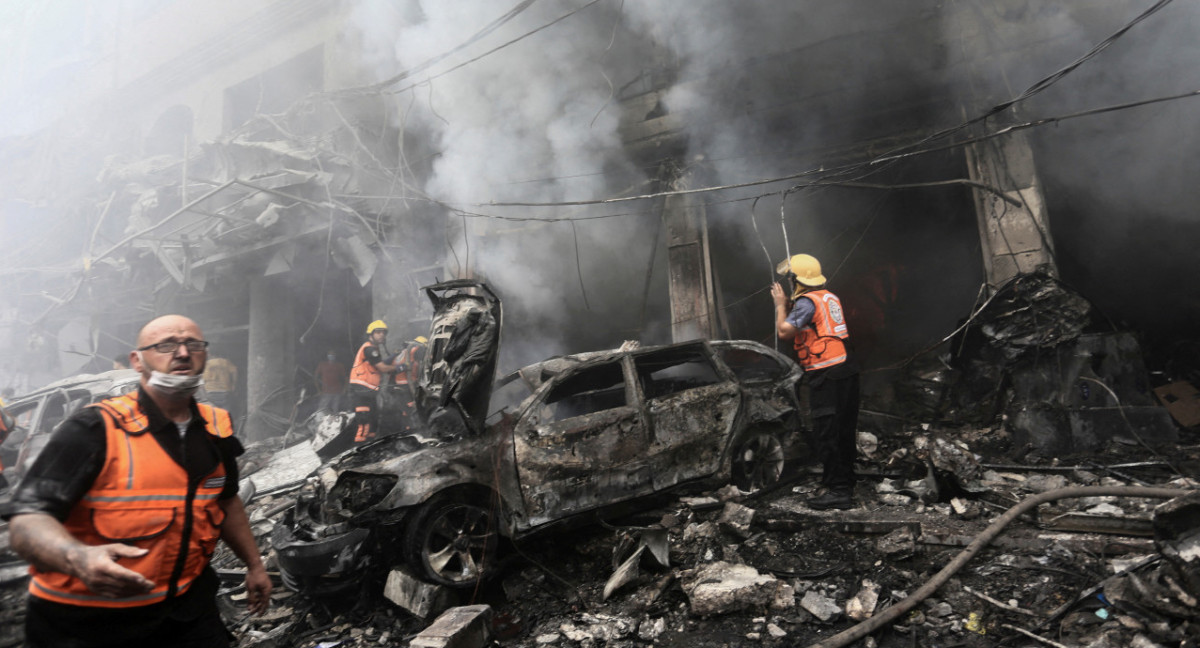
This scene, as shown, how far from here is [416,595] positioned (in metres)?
3.38

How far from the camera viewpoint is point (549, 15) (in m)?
9.38

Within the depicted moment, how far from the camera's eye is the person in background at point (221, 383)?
38.7 feet

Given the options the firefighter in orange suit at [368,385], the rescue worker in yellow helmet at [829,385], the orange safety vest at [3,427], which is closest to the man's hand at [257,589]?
the rescue worker in yellow helmet at [829,385]

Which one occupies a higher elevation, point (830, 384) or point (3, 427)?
point (3, 427)

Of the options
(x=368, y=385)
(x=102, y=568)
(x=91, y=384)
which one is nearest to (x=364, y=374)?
(x=368, y=385)

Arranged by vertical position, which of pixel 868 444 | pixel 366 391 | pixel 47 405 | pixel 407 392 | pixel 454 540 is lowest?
pixel 868 444

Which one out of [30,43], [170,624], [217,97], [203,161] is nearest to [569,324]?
[170,624]

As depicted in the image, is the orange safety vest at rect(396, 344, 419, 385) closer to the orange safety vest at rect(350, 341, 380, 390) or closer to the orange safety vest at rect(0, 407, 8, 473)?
the orange safety vest at rect(350, 341, 380, 390)

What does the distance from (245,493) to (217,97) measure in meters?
15.5

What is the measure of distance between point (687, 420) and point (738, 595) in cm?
159

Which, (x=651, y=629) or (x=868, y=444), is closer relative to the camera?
(x=651, y=629)

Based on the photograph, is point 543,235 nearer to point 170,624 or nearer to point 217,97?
point 170,624

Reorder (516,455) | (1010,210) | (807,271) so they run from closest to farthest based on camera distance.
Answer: (516,455) < (807,271) < (1010,210)

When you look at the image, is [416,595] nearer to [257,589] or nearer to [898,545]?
[257,589]
